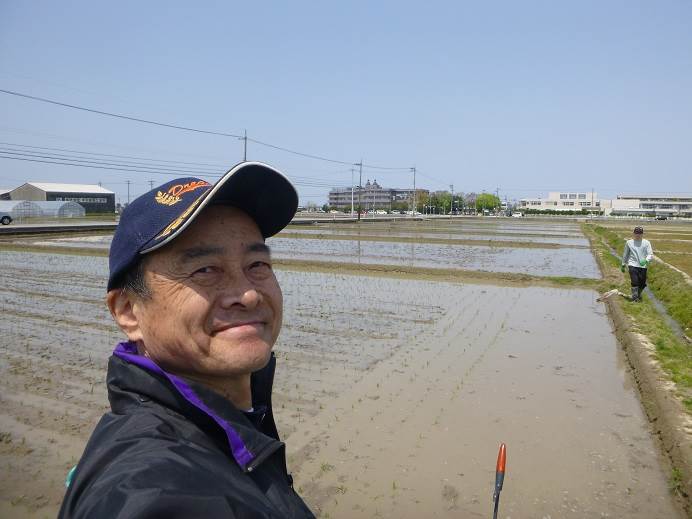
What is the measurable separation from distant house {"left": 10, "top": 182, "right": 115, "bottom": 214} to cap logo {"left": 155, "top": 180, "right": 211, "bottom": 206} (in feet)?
279

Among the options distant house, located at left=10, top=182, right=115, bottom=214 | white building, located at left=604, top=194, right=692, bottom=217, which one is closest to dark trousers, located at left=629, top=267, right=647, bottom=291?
distant house, located at left=10, top=182, right=115, bottom=214

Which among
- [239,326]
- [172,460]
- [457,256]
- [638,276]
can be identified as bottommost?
[457,256]

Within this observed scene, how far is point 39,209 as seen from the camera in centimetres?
5584

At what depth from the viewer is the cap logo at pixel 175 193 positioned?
1282 millimetres

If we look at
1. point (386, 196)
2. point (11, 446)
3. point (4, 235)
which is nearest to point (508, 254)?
point (11, 446)

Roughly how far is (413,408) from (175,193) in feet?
15.6

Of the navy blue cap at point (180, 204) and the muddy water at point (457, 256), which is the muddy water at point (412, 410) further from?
the muddy water at point (457, 256)

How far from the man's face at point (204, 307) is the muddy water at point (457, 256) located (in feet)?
56.0

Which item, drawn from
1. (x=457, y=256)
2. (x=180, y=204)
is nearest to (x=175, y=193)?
(x=180, y=204)

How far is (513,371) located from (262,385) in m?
6.06

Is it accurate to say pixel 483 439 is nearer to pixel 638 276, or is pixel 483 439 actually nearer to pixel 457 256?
pixel 638 276

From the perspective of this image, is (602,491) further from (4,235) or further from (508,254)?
(4,235)

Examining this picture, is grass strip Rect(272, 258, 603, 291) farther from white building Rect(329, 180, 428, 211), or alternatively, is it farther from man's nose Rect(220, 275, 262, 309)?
white building Rect(329, 180, 428, 211)

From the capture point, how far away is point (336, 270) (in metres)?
17.3
